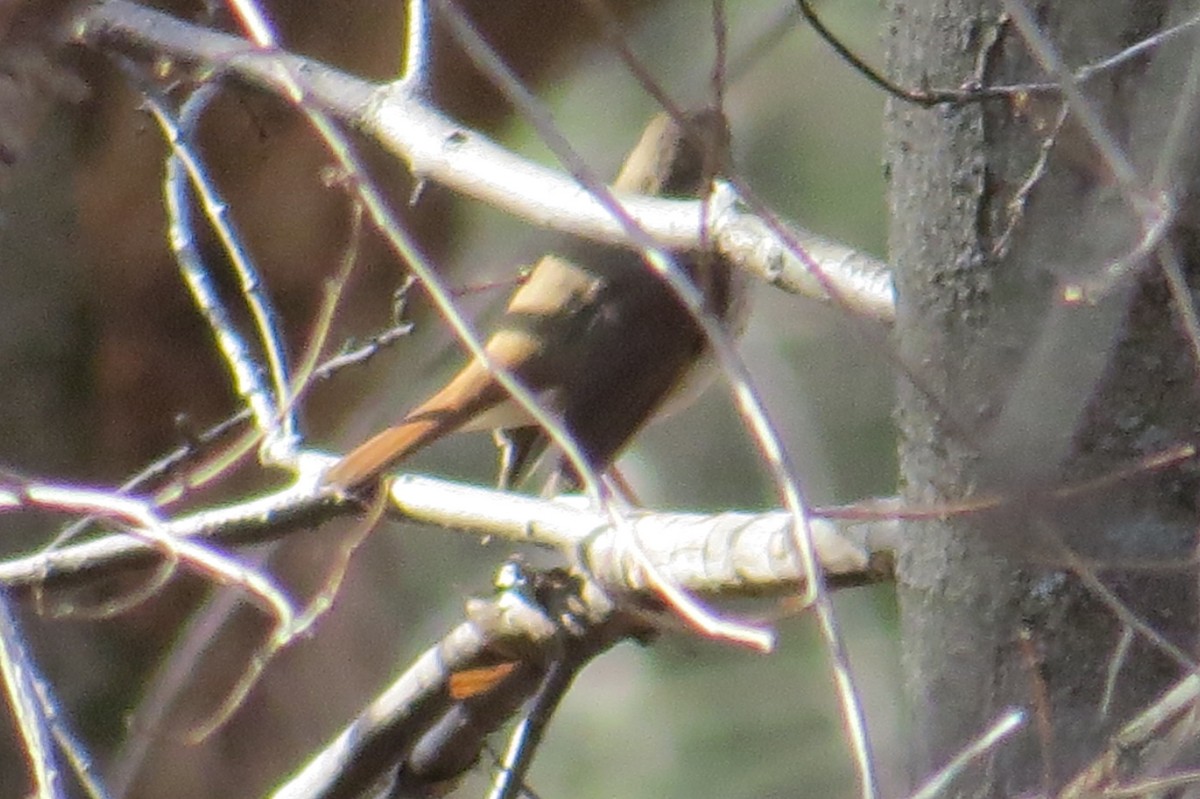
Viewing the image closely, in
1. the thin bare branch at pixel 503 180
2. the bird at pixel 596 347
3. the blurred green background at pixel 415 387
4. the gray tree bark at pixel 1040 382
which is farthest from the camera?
the blurred green background at pixel 415 387

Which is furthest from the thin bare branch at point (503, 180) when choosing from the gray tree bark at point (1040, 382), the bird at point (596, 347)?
the bird at point (596, 347)

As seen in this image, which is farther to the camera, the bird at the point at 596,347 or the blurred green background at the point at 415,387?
the blurred green background at the point at 415,387

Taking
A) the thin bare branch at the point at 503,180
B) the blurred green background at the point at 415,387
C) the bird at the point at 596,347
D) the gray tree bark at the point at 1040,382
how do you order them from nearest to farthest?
the gray tree bark at the point at 1040,382 → the thin bare branch at the point at 503,180 → the bird at the point at 596,347 → the blurred green background at the point at 415,387

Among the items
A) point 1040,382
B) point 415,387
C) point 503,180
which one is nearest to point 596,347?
point 415,387

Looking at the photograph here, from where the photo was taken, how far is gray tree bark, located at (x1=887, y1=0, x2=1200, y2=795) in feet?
3.83

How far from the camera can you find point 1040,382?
1.17m

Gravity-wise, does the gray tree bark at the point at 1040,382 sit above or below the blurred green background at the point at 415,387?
below

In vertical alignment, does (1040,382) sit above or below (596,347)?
below

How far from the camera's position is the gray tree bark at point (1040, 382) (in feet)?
3.83

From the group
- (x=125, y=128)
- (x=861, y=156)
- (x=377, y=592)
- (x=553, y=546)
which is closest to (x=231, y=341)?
(x=553, y=546)

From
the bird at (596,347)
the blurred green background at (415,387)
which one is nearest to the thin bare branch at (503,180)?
the bird at (596,347)

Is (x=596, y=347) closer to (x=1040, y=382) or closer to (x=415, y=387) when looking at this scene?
(x=415, y=387)

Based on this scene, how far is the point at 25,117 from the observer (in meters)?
2.27

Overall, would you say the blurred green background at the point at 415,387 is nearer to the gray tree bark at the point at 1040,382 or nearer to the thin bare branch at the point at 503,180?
the thin bare branch at the point at 503,180
